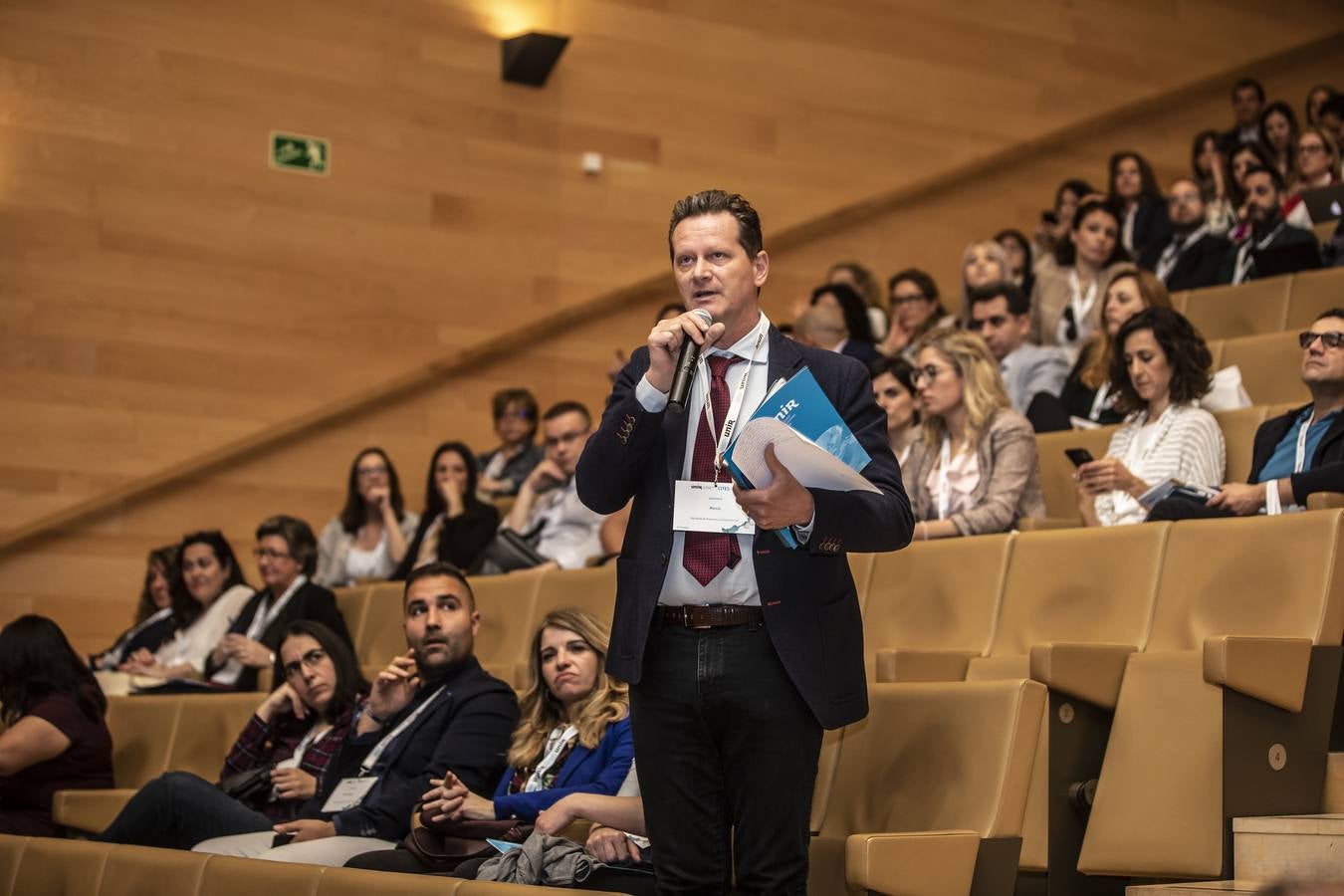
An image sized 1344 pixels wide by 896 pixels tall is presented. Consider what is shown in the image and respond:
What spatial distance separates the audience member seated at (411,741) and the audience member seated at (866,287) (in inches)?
71.9

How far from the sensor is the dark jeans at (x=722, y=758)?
1.29 m

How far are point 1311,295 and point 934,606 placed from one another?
66.4 inches

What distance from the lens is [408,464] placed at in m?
4.52

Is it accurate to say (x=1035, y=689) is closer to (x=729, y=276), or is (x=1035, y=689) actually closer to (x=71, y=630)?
(x=729, y=276)

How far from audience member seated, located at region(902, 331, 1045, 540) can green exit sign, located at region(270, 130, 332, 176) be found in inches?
89.7

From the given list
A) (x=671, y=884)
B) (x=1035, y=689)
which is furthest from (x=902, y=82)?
(x=671, y=884)

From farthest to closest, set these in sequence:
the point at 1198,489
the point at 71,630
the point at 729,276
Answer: the point at 71,630 → the point at 1198,489 → the point at 729,276

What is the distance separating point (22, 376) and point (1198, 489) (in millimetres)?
3036

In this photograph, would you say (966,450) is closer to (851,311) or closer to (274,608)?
(851,311)

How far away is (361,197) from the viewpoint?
14.6 feet

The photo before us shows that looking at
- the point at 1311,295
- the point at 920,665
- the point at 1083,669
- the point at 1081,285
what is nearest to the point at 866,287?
the point at 1081,285

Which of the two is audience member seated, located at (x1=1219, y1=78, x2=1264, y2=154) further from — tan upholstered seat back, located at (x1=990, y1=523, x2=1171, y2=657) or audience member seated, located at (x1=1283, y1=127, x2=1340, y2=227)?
tan upholstered seat back, located at (x1=990, y1=523, x2=1171, y2=657)

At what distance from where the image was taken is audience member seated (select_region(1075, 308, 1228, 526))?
247cm

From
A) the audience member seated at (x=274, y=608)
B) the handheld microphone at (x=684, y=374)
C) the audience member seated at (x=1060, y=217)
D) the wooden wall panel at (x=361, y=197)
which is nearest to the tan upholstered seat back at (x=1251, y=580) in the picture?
the handheld microphone at (x=684, y=374)
